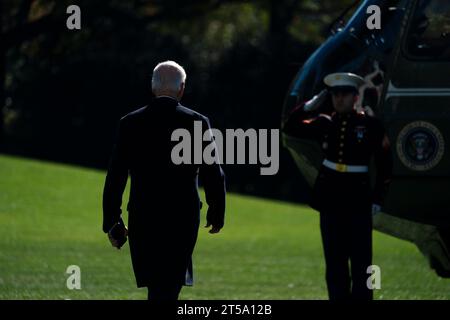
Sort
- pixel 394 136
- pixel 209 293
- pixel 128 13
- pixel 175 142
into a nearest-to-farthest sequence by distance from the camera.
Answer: pixel 175 142
pixel 394 136
pixel 209 293
pixel 128 13

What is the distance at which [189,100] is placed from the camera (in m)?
35.0

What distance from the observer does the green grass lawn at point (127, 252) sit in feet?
45.4

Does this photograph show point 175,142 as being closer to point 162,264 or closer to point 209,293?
point 162,264

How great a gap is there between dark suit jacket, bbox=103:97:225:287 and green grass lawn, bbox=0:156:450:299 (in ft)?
12.8

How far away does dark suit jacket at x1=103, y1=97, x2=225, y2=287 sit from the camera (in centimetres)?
852

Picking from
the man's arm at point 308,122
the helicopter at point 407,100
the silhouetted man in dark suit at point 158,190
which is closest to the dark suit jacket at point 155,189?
the silhouetted man in dark suit at point 158,190

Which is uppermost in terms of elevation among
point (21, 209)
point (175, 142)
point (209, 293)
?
point (175, 142)

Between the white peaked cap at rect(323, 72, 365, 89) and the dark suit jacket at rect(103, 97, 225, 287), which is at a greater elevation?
the white peaked cap at rect(323, 72, 365, 89)

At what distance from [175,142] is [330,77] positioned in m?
1.32

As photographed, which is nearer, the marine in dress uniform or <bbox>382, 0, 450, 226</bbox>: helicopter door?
the marine in dress uniform

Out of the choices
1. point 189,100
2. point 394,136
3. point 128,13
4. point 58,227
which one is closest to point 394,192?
point 394,136

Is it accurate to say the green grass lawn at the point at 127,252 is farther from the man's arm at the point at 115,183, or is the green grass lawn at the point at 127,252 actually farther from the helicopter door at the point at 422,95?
the man's arm at the point at 115,183

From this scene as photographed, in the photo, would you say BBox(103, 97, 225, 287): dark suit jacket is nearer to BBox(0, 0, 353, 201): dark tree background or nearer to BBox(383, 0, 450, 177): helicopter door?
BBox(383, 0, 450, 177): helicopter door

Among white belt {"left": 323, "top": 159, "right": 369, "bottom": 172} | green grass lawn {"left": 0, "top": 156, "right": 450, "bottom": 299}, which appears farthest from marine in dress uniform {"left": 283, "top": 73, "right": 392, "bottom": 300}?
green grass lawn {"left": 0, "top": 156, "right": 450, "bottom": 299}
